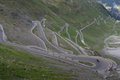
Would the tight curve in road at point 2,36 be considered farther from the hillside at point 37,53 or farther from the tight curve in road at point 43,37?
the tight curve in road at point 43,37

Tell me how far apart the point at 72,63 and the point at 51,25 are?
9317cm

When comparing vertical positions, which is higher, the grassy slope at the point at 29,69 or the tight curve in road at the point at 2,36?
the tight curve in road at the point at 2,36

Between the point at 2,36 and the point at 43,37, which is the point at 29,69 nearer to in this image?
the point at 2,36

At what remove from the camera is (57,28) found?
Answer: 193000 millimetres

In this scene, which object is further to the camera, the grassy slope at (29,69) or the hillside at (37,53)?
the hillside at (37,53)

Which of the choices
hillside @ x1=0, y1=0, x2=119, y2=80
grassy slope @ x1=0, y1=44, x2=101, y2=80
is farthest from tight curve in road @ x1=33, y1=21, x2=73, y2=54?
grassy slope @ x1=0, y1=44, x2=101, y2=80

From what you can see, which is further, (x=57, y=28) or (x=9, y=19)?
(x=57, y=28)

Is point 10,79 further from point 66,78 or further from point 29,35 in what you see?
point 29,35

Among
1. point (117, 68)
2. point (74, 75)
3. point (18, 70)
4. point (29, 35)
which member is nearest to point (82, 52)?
point (117, 68)

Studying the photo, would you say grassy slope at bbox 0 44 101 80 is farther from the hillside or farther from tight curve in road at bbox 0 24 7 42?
tight curve in road at bbox 0 24 7 42

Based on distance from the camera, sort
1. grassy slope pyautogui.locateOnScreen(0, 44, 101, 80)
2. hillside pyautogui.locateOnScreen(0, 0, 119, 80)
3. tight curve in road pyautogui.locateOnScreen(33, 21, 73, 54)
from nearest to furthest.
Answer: grassy slope pyautogui.locateOnScreen(0, 44, 101, 80)
hillside pyautogui.locateOnScreen(0, 0, 119, 80)
tight curve in road pyautogui.locateOnScreen(33, 21, 73, 54)

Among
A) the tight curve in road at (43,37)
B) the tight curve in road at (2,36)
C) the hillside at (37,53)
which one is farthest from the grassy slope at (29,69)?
the tight curve in road at (43,37)

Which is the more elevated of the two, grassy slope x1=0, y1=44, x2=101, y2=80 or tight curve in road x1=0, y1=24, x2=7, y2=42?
tight curve in road x1=0, y1=24, x2=7, y2=42

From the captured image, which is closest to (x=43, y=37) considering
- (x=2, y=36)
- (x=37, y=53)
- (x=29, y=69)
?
(x=37, y=53)
